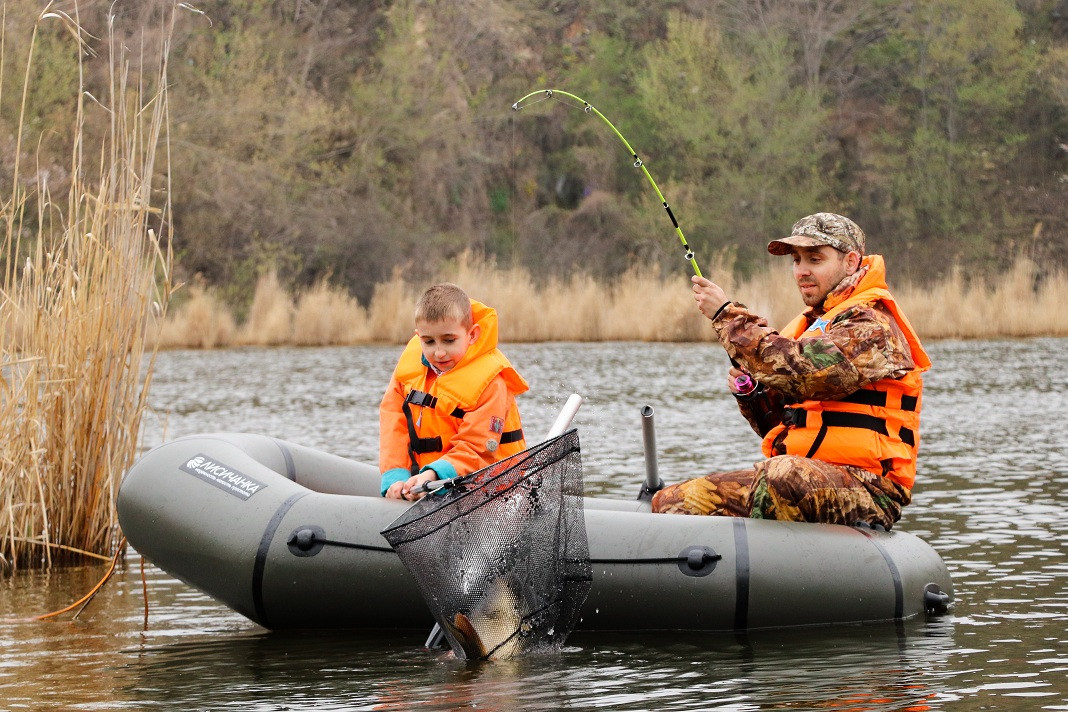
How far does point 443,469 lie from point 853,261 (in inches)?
57.6

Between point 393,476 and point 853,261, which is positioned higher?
point 853,261

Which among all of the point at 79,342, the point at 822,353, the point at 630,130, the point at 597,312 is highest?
the point at 630,130

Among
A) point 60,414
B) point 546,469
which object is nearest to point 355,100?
point 60,414

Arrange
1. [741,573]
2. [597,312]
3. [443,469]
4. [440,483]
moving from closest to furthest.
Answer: [440,483], [741,573], [443,469], [597,312]

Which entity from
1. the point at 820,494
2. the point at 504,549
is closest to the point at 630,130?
the point at 820,494

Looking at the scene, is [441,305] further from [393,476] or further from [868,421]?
[868,421]

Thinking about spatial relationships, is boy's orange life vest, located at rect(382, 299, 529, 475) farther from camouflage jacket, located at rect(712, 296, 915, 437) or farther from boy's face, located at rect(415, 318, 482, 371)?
camouflage jacket, located at rect(712, 296, 915, 437)

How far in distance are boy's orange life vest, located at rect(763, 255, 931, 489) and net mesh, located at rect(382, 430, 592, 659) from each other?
81cm

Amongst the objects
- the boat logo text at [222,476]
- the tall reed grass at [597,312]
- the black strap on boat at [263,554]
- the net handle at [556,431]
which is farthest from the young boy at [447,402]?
the tall reed grass at [597,312]

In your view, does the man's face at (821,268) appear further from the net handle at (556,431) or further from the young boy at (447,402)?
the young boy at (447,402)

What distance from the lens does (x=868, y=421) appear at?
17.1 feet

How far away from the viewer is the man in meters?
5.09

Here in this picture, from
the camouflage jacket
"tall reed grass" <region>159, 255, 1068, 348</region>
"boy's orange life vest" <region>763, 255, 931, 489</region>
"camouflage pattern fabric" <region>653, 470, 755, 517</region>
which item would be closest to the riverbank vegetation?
"tall reed grass" <region>159, 255, 1068, 348</region>

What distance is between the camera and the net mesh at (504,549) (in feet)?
15.4
